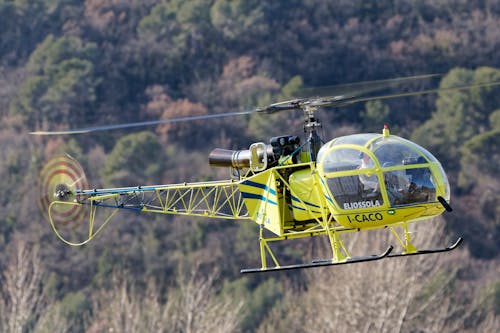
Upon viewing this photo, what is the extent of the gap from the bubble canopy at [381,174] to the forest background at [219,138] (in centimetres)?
2379

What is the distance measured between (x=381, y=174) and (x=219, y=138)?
6283 cm

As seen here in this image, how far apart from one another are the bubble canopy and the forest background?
78.0 ft

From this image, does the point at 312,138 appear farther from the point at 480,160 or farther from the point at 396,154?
the point at 480,160

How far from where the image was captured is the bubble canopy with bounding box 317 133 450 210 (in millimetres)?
19609

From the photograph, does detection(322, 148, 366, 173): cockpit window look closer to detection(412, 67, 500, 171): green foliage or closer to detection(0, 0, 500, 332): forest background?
detection(0, 0, 500, 332): forest background

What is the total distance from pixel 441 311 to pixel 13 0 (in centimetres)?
5451

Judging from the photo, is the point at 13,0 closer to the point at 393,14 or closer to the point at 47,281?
the point at 393,14

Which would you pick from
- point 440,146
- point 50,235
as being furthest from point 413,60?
point 50,235

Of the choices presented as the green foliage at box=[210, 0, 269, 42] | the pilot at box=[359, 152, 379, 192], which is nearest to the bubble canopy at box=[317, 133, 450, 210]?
the pilot at box=[359, 152, 379, 192]

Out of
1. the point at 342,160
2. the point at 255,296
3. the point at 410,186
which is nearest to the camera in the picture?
the point at 410,186

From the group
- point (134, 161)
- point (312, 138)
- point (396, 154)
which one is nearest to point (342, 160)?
point (396, 154)

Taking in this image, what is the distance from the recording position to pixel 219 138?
82.3 m

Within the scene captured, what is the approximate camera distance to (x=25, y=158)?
80.2 metres

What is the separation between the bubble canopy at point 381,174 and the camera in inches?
772
